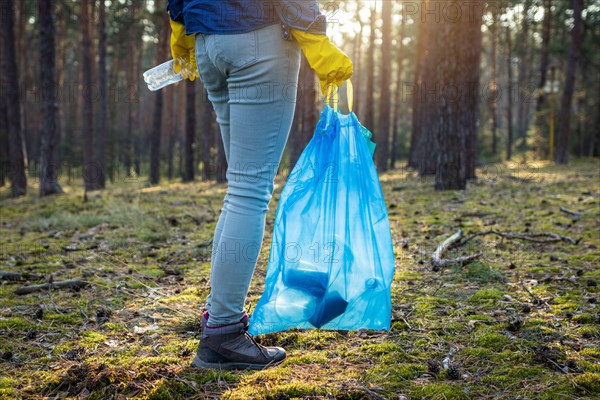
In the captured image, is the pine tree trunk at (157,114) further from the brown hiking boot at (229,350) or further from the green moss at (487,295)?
the brown hiking boot at (229,350)

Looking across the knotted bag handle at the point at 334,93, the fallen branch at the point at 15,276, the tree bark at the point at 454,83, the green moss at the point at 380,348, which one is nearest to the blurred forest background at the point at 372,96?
the tree bark at the point at 454,83

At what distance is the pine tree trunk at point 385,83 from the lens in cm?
1472

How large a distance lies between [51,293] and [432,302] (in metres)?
2.20

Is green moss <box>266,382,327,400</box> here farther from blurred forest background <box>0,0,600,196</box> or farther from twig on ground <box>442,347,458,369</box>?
blurred forest background <box>0,0,600,196</box>

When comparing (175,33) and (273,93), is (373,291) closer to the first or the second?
(273,93)

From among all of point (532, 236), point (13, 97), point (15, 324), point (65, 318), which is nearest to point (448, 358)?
point (65, 318)

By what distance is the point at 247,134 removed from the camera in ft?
6.26

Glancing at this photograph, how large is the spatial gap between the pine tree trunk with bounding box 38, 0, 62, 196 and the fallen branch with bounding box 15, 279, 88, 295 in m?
8.10

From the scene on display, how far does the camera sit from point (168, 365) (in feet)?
6.73

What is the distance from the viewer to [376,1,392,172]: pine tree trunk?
579 inches

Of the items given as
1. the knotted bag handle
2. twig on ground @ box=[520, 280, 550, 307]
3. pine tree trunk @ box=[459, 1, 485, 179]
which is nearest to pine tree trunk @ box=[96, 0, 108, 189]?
pine tree trunk @ box=[459, 1, 485, 179]

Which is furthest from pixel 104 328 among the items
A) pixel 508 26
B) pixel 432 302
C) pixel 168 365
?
pixel 508 26

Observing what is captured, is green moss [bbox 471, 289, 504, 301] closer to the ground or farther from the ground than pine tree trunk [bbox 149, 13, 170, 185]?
closer to the ground

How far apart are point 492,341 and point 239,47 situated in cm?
158
